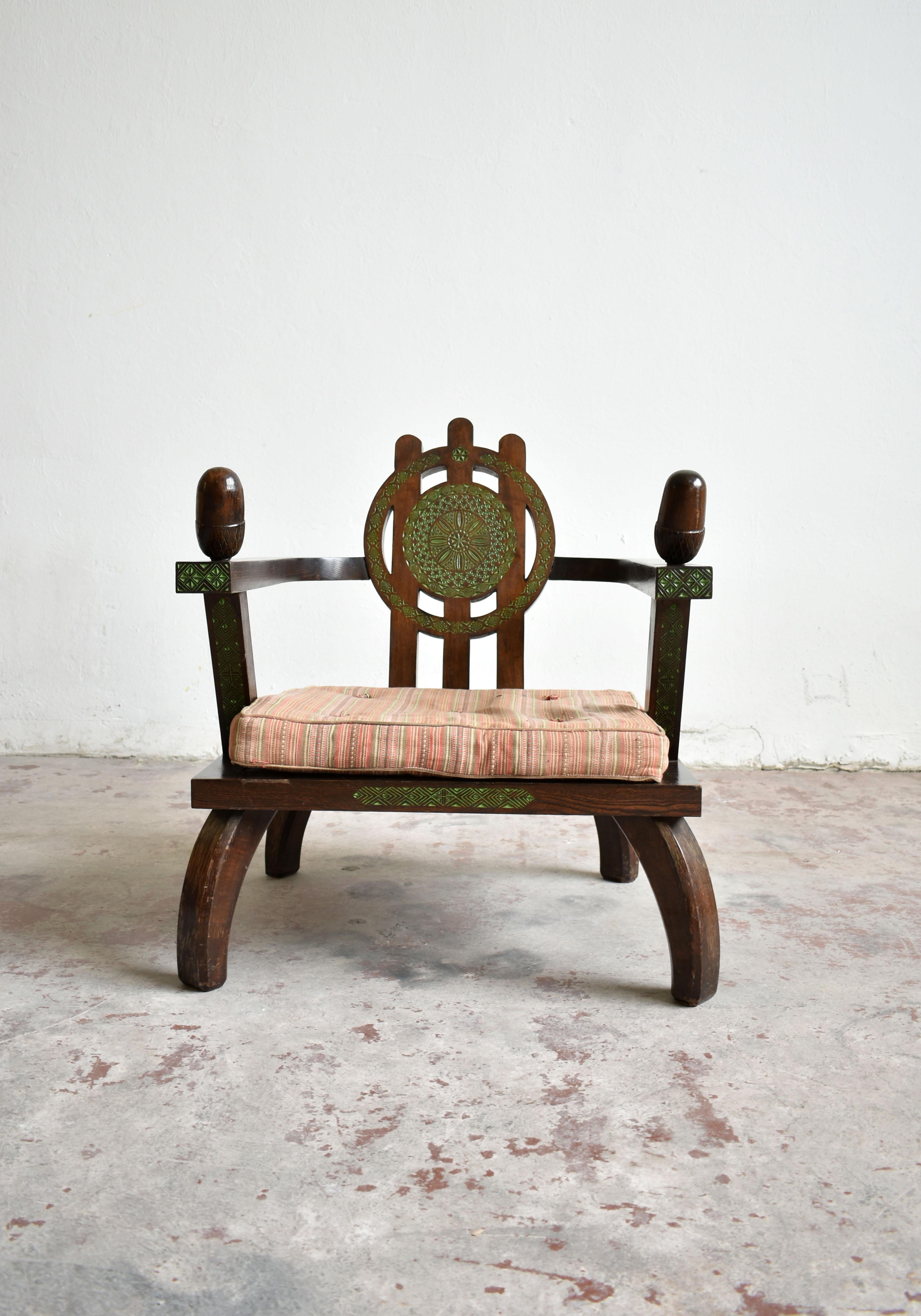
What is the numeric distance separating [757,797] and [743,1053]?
5.48 feet

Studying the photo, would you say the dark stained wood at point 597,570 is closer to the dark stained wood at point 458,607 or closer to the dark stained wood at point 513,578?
the dark stained wood at point 513,578

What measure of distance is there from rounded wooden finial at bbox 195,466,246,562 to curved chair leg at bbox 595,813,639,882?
1.05 metres

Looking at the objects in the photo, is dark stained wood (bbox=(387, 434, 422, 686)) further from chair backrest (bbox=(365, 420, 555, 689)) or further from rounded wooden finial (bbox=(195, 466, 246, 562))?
rounded wooden finial (bbox=(195, 466, 246, 562))

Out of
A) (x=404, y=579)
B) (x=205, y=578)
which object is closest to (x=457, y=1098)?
(x=205, y=578)

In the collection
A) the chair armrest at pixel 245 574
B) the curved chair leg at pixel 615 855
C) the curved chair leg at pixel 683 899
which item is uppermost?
the chair armrest at pixel 245 574

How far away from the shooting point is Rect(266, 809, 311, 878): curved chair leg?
2.22 metres

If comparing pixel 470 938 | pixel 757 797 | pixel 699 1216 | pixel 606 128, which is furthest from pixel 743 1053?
pixel 606 128

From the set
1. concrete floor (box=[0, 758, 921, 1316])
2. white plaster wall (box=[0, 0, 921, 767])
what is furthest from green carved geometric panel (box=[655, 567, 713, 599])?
white plaster wall (box=[0, 0, 921, 767])

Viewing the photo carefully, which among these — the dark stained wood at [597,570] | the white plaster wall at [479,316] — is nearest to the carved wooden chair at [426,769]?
the dark stained wood at [597,570]

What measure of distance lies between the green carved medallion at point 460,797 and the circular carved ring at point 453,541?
623mm

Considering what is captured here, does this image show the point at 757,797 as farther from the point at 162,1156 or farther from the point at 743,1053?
the point at 162,1156

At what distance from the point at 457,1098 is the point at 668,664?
0.77m

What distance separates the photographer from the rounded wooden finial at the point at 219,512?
63.7 inches

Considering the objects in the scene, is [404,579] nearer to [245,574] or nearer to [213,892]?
[245,574]
